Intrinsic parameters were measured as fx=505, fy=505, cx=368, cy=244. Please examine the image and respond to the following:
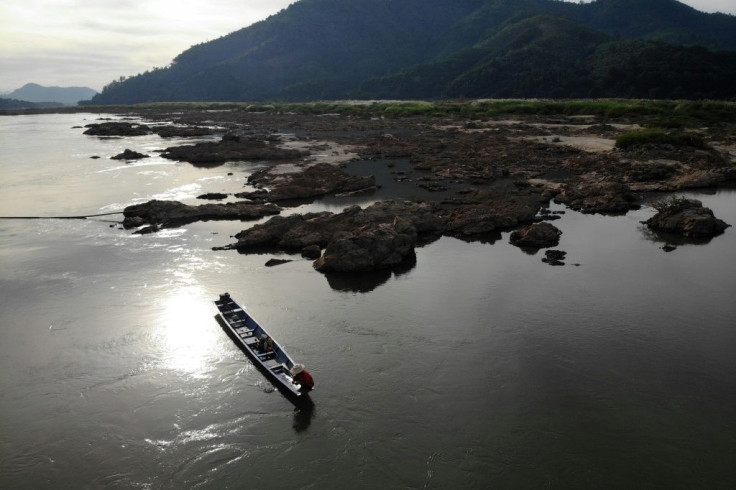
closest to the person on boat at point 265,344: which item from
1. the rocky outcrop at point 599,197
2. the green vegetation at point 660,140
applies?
the rocky outcrop at point 599,197

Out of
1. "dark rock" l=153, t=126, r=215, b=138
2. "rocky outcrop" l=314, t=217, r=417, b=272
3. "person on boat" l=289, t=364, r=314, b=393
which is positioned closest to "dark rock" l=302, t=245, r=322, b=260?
"rocky outcrop" l=314, t=217, r=417, b=272

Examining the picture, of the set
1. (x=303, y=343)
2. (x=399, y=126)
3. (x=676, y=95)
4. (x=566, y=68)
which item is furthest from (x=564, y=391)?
(x=566, y=68)

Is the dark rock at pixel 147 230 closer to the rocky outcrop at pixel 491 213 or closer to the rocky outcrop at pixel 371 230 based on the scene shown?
the rocky outcrop at pixel 371 230

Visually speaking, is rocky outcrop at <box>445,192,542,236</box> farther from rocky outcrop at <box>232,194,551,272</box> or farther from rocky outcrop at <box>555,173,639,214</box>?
rocky outcrop at <box>555,173,639,214</box>

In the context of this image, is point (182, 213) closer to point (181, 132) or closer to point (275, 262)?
point (275, 262)

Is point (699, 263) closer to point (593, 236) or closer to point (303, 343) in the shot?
point (593, 236)

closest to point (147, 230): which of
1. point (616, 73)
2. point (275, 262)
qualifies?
point (275, 262)
